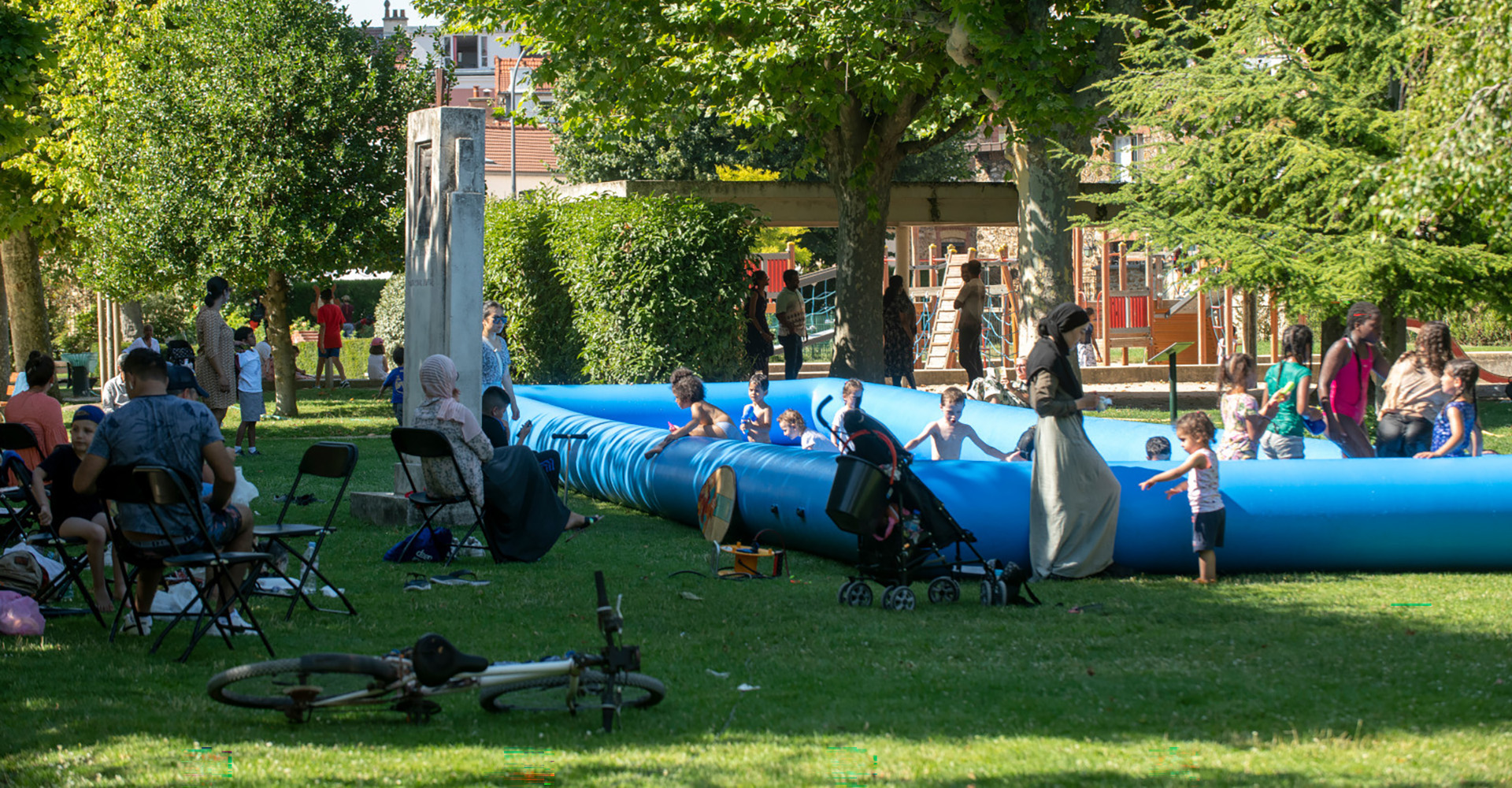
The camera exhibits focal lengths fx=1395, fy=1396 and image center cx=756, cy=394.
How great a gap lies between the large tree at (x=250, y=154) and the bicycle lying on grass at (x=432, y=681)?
14596 mm

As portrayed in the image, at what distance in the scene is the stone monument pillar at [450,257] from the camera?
994 centimetres

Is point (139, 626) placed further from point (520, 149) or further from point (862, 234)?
Result: point (520, 149)

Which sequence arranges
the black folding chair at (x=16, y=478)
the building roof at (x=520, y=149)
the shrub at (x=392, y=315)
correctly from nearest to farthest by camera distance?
the black folding chair at (x=16, y=478)
the shrub at (x=392, y=315)
the building roof at (x=520, y=149)

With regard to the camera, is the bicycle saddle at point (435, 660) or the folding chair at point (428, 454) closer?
the bicycle saddle at point (435, 660)

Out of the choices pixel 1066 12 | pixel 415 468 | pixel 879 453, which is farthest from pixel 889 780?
pixel 1066 12

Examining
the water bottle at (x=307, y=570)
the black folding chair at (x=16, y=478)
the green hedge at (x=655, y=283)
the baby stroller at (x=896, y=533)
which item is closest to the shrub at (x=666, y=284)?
the green hedge at (x=655, y=283)

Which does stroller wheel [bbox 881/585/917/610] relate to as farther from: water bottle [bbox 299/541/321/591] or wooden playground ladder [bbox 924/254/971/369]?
wooden playground ladder [bbox 924/254/971/369]

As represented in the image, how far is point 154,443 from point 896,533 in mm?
3614

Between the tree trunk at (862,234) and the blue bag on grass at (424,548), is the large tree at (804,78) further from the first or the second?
the blue bag on grass at (424,548)

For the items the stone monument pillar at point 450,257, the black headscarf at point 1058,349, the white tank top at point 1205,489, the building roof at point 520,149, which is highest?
the building roof at point 520,149

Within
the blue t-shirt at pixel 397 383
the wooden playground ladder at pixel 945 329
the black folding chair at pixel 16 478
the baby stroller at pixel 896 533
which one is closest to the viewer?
the baby stroller at pixel 896 533

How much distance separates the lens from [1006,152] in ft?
58.4

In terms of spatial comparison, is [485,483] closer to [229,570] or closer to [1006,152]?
[229,570]

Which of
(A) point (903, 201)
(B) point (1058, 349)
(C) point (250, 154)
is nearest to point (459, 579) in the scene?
(B) point (1058, 349)
